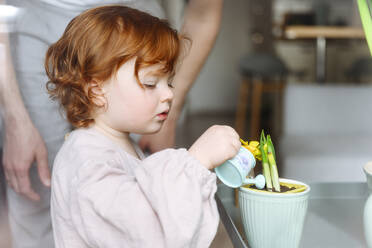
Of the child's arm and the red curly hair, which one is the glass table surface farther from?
the red curly hair

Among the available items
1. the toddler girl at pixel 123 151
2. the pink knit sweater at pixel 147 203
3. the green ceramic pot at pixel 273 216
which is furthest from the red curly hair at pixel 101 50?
the green ceramic pot at pixel 273 216

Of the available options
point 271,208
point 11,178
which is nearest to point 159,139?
point 11,178

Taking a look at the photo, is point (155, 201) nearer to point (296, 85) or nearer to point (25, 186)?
point (25, 186)

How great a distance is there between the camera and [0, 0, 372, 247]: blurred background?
154 centimetres

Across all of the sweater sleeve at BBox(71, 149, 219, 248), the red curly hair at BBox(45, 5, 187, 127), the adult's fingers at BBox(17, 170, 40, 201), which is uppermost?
the red curly hair at BBox(45, 5, 187, 127)

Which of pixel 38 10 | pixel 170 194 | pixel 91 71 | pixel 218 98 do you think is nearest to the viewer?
pixel 170 194

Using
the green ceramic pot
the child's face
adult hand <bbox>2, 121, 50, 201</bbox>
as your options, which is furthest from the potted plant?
adult hand <bbox>2, 121, 50, 201</bbox>

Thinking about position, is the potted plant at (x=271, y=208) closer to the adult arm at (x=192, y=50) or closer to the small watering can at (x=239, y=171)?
the small watering can at (x=239, y=171)

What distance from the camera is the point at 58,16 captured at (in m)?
0.86

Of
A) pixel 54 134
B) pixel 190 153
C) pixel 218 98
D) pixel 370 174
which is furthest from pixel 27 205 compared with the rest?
pixel 218 98

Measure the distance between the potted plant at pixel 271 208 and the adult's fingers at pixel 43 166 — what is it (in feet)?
1.56

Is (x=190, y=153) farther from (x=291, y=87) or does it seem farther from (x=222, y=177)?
(x=291, y=87)

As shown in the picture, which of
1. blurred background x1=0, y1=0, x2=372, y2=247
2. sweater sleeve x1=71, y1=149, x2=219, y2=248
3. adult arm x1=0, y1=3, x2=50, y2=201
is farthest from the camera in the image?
blurred background x1=0, y1=0, x2=372, y2=247

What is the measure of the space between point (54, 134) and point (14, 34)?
227 mm
